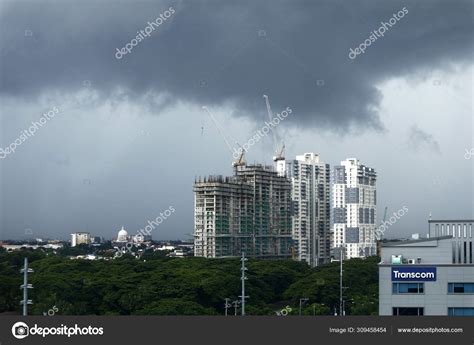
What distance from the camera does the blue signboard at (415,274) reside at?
23.8 m

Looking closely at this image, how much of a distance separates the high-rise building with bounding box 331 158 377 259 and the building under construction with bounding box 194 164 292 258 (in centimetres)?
967

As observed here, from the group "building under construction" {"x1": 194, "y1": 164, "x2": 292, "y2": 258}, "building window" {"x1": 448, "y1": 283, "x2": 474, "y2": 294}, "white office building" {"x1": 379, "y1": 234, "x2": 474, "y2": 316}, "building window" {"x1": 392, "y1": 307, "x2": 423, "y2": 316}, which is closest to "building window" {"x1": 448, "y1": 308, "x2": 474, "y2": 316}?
"white office building" {"x1": 379, "y1": 234, "x2": 474, "y2": 316}

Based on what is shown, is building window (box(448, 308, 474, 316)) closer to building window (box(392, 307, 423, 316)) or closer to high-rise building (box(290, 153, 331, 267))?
building window (box(392, 307, 423, 316))

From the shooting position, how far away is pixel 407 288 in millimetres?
23969

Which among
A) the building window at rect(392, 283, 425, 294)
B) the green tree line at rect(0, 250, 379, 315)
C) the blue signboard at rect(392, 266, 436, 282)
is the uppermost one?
the blue signboard at rect(392, 266, 436, 282)

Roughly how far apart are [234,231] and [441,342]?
10191 centimetres

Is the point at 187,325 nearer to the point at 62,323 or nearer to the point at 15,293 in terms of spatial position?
the point at 62,323

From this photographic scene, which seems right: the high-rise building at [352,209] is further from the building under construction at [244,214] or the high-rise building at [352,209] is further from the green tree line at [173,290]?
the green tree line at [173,290]

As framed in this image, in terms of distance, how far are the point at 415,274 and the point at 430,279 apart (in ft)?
1.55

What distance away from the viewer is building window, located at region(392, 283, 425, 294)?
2388 cm

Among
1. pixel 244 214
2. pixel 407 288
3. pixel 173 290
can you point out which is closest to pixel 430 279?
pixel 407 288

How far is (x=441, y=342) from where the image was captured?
762 inches

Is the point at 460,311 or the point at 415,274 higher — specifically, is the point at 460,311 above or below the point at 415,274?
below

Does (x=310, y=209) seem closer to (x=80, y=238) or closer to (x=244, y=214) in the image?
(x=244, y=214)
